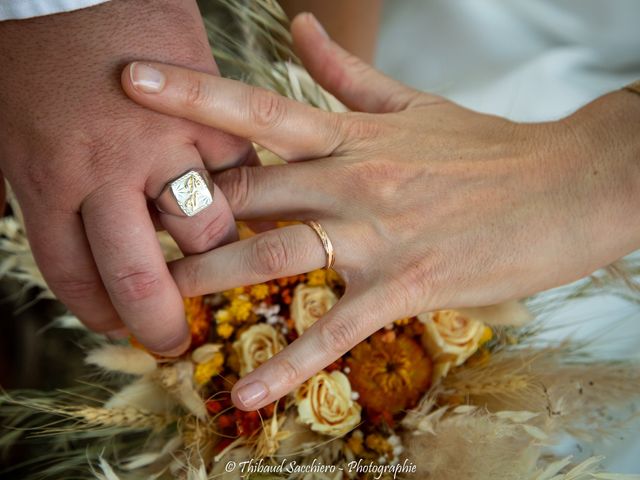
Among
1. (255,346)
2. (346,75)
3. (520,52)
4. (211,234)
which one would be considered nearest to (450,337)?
(255,346)

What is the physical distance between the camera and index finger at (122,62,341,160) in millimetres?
823

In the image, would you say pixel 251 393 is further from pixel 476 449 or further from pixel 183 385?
pixel 476 449

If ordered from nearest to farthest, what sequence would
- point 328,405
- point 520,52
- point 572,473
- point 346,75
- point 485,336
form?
point 572,473
point 328,405
point 485,336
point 346,75
point 520,52

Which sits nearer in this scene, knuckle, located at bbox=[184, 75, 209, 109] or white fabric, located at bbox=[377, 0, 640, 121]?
knuckle, located at bbox=[184, 75, 209, 109]

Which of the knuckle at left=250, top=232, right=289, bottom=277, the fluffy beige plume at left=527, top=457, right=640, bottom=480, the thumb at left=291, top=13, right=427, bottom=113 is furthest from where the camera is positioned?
the thumb at left=291, top=13, right=427, bottom=113

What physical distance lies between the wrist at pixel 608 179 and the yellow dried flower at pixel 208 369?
2.15ft

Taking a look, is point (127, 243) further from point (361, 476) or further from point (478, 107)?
point (478, 107)

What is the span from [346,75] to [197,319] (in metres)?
0.54

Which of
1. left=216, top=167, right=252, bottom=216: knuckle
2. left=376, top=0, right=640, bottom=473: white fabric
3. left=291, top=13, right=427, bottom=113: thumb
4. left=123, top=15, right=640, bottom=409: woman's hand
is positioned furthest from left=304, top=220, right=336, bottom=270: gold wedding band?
left=376, top=0, right=640, bottom=473: white fabric

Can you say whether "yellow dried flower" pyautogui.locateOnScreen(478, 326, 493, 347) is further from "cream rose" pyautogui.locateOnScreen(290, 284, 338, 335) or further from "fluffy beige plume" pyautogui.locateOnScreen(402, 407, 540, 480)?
"cream rose" pyautogui.locateOnScreen(290, 284, 338, 335)

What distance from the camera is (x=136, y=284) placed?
889 mm

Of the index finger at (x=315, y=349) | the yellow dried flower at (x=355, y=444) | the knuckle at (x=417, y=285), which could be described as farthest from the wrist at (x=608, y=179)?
the yellow dried flower at (x=355, y=444)

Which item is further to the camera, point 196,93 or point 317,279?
point 317,279

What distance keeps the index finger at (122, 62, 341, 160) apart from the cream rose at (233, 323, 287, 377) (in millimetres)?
291
